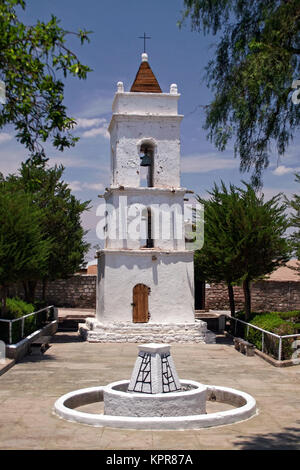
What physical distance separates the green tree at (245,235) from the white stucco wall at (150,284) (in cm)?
160

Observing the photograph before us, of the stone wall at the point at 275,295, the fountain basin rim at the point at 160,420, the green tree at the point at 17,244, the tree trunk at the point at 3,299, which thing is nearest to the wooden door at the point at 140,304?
the green tree at the point at 17,244

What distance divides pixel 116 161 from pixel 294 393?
13.5m

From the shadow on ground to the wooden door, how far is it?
13.4m

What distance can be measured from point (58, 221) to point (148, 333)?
28.6 ft

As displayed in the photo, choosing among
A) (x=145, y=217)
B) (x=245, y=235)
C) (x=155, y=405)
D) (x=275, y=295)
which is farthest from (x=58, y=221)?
(x=155, y=405)

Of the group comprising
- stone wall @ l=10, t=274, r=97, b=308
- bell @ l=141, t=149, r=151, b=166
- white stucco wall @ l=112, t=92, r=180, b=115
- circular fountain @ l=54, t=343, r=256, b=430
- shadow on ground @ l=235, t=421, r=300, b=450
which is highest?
white stucco wall @ l=112, t=92, r=180, b=115

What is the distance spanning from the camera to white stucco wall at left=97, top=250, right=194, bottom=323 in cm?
2217

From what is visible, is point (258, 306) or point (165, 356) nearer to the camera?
point (165, 356)

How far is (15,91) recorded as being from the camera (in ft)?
29.1

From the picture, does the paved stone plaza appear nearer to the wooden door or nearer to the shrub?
the wooden door

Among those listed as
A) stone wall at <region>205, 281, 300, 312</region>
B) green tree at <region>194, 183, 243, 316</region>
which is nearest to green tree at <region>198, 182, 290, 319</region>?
green tree at <region>194, 183, 243, 316</region>

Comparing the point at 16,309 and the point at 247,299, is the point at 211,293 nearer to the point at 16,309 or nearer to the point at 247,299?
the point at 247,299
